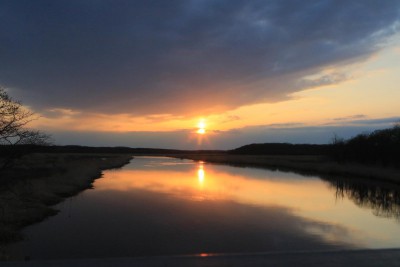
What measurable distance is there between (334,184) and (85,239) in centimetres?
2546

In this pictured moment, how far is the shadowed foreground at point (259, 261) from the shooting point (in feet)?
15.8

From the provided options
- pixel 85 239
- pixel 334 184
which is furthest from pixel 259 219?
pixel 334 184

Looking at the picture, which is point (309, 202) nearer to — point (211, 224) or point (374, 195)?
point (374, 195)

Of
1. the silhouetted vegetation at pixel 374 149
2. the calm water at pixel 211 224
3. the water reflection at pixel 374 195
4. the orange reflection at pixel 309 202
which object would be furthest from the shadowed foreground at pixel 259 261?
the silhouetted vegetation at pixel 374 149

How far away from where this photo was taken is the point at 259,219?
17.5m

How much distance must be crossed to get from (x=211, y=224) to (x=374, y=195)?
49.0ft

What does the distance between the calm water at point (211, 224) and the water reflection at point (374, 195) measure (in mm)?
52

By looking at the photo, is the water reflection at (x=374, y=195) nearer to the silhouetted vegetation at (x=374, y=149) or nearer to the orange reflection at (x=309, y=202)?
the orange reflection at (x=309, y=202)

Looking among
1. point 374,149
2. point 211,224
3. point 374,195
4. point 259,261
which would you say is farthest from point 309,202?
point 374,149

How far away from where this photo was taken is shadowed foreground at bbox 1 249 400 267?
4809 mm

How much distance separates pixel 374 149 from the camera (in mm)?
47344

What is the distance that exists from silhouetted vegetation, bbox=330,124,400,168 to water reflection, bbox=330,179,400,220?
34.2 ft

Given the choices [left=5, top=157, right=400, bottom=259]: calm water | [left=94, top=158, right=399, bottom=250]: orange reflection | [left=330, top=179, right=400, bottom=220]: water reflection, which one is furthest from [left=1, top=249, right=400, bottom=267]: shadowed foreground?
[left=330, top=179, right=400, bottom=220]: water reflection

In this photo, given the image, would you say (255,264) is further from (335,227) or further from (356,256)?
(335,227)
